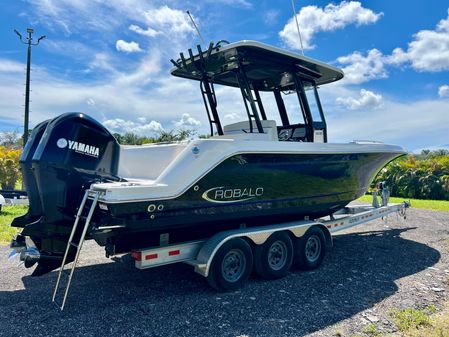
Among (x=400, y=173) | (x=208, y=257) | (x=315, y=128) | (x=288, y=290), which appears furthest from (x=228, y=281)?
(x=400, y=173)

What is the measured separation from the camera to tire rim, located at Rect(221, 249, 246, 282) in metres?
4.57

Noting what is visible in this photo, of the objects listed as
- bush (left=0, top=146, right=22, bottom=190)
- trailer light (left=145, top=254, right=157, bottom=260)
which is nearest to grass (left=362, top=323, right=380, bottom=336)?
trailer light (left=145, top=254, right=157, bottom=260)

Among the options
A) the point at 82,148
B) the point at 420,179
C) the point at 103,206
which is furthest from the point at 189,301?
the point at 420,179

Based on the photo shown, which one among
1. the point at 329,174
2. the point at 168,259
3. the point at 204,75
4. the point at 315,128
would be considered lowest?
the point at 168,259

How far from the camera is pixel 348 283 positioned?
4867mm

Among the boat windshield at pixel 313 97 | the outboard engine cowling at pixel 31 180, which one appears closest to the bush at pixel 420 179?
the boat windshield at pixel 313 97

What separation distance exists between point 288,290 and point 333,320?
0.91m

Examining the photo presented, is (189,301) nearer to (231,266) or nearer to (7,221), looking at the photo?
(231,266)

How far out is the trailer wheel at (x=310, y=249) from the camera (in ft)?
17.7

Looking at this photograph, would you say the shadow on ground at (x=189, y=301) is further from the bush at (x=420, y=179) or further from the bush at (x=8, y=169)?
the bush at (x=420, y=179)

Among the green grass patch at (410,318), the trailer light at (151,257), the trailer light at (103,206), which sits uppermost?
the trailer light at (103,206)

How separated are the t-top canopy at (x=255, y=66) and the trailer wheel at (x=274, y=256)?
2590 millimetres

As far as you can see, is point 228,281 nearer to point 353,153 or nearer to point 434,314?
point 434,314

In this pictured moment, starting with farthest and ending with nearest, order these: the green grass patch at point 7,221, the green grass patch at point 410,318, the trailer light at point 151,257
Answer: the green grass patch at point 7,221 < the trailer light at point 151,257 < the green grass patch at point 410,318
